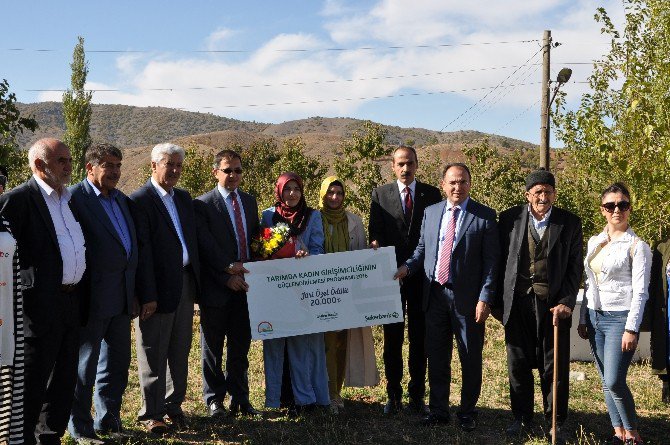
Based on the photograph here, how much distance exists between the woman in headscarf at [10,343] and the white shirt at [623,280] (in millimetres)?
4298

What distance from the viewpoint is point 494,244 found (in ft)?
18.8

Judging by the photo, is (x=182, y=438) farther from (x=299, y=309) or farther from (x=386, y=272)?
(x=386, y=272)

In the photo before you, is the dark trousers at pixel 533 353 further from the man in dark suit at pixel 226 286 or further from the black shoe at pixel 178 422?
the black shoe at pixel 178 422

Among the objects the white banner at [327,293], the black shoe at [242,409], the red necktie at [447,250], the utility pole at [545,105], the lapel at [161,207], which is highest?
the utility pole at [545,105]

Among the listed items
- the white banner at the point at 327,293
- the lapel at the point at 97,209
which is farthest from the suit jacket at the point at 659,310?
the lapel at the point at 97,209

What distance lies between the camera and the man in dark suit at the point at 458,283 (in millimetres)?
5750

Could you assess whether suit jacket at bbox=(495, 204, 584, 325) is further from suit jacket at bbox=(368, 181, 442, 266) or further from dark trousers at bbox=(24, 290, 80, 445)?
dark trousers at bbox=(24, 290, 80, 445)

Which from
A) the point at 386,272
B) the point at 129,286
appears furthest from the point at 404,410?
the point at 129,286

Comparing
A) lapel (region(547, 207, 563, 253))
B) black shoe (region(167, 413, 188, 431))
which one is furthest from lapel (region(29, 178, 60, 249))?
lapel (region(547, 207, 563, 253))

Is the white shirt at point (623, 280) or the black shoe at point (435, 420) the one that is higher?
the white shirt at point (623, 280)

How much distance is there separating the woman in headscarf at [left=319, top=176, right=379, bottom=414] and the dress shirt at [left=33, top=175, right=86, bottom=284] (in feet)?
7.49

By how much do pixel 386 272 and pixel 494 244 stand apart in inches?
40.7

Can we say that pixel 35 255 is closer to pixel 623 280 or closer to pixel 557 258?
pixel 557 258

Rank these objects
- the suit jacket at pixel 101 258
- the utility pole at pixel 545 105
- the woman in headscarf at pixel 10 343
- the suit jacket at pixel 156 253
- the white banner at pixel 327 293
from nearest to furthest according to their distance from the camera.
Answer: the woman in headscarf at pixel 10 343 < the suit jacket at pixel 101 258 < the suit jacket at pixel 156 253 < the white banner at pixel 327 293 < the utility pole at pixel 545 105
